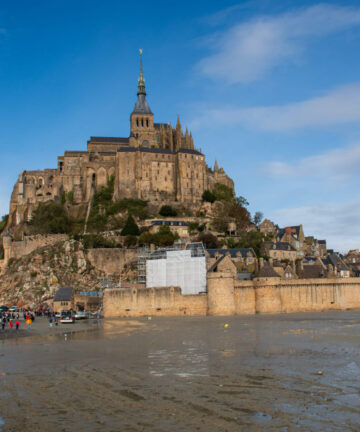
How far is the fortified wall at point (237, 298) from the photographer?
38.9 m

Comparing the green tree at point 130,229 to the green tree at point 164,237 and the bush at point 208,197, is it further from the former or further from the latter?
the bush at point 208,197

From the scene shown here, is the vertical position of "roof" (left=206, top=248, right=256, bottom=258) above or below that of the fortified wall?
above

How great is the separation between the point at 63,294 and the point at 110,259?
26.9 ft

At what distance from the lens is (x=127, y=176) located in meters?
71.1

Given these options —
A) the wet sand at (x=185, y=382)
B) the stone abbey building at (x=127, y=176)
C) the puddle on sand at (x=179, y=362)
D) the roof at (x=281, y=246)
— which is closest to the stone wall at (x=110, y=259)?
the roof at (x=281, y=246)

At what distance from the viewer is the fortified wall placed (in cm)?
3894

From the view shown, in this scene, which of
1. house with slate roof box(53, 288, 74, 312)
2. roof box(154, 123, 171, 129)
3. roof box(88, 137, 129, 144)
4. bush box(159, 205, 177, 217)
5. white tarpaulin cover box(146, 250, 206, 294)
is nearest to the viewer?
white tarpaulin cover box(146, 250, 206, 294)

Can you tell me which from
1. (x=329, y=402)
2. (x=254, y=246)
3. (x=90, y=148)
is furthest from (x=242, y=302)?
(x=90, y=148)

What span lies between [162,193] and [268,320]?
128ft

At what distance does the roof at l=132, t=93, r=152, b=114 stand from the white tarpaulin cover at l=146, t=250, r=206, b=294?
146ft

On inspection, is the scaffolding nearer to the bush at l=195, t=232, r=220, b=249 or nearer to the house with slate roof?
the house with slate roof

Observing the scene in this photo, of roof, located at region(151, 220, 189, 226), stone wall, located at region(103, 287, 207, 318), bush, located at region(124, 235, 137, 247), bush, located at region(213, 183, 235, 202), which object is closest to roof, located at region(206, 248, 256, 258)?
bush, located at region(124, 235, 137, 247)

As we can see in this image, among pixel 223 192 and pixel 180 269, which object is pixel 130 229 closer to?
pixel 180 269

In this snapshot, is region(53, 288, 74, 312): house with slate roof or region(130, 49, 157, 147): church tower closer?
region(53, 288, 74, 312): house with slate roof
